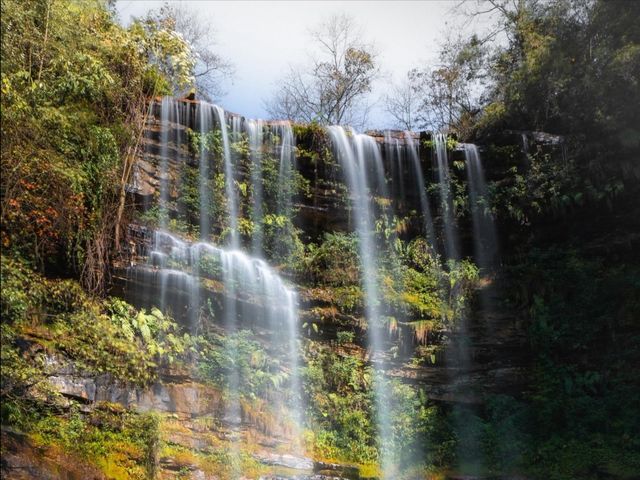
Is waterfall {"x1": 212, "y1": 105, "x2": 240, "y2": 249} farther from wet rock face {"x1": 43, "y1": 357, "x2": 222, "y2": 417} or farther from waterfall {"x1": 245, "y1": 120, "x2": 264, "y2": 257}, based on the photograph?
wet rock face {"x1": 43, "y1": 357, "x2": 222, "y2": 417}

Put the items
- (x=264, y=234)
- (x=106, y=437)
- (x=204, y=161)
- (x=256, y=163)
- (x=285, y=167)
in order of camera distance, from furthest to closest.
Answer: (x=285, y=167), (x=256, y=163), (x=264, y=234), (x=204, y=161), (x=106, y=437)

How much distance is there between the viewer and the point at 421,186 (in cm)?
1351

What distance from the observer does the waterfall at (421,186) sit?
13422mm

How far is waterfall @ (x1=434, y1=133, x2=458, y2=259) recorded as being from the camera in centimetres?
1334

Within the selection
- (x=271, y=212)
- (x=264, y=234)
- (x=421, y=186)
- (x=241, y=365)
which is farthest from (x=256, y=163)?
(x=241, y=365)

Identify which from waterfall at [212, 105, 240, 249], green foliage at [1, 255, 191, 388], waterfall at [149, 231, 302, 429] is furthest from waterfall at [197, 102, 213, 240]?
green foliage at [1, 255, 191, 388]

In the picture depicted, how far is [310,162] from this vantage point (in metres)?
13.0

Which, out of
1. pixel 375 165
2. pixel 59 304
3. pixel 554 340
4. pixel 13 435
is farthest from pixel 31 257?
pixel 554 340

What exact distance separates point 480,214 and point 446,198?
926mm

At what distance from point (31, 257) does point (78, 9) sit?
219 inches

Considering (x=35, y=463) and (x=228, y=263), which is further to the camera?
(x=228, y=263)

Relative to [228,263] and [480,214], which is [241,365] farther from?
[480,214]

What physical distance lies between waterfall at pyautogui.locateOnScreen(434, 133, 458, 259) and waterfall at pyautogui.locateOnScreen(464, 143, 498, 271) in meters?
0.50

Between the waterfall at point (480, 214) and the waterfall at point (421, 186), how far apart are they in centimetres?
105
